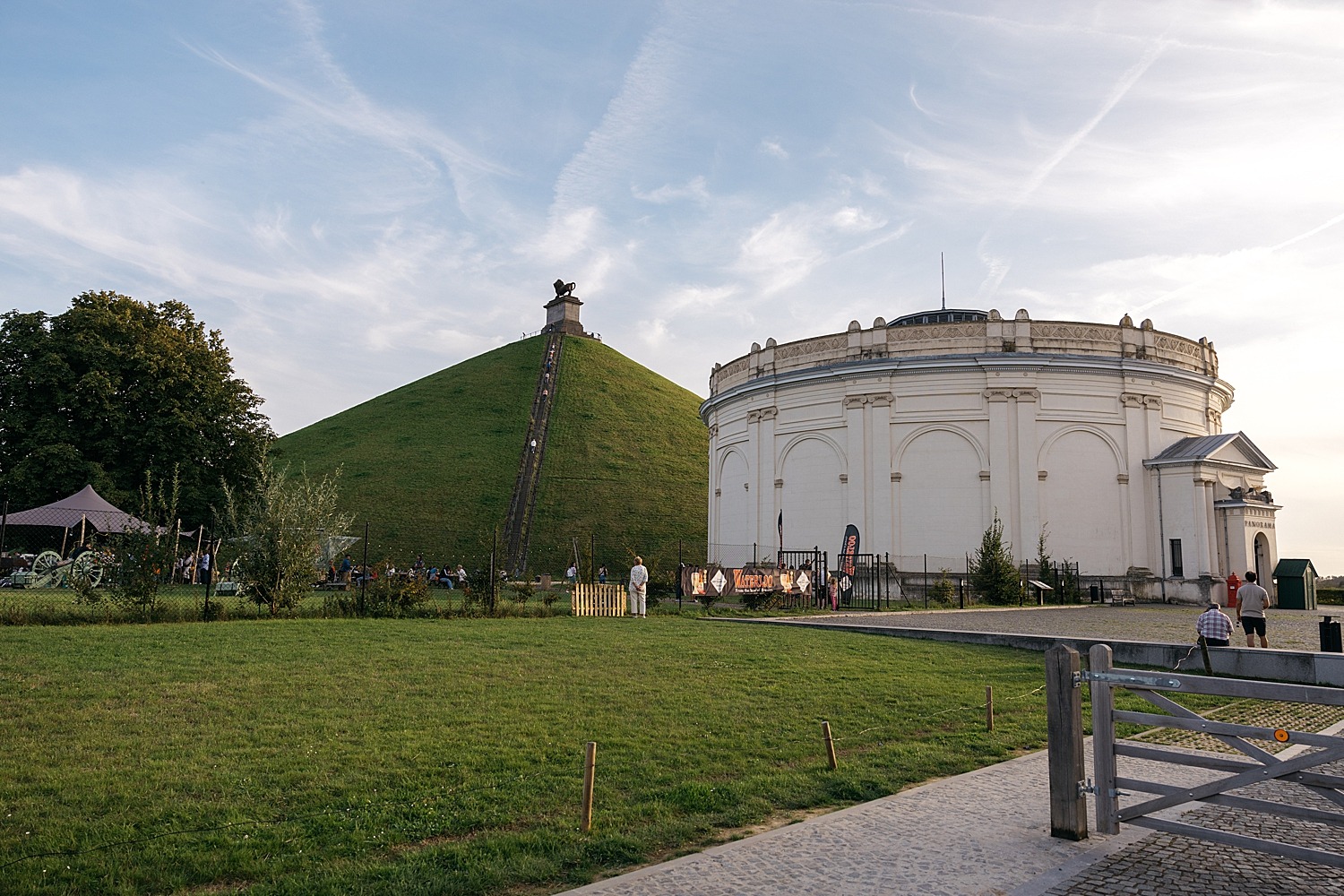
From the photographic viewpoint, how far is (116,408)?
35062mm

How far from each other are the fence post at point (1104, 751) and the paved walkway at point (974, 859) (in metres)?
0.14

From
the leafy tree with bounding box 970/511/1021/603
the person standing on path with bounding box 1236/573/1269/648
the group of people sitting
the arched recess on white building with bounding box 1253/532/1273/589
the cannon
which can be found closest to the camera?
the person standing on path with bounding box 1236/573/1269/648

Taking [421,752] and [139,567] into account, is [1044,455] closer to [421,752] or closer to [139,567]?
[139,567]

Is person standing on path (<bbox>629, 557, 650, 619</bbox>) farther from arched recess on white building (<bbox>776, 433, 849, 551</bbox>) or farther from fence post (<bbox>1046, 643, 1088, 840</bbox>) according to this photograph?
fence post (<bbox>1046, 643, 1088, 840</bbox>)

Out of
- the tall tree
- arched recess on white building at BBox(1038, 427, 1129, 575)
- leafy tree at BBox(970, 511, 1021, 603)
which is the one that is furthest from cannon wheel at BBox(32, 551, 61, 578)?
arched recess on white building at BBox(1038, 427, 1129, 575)

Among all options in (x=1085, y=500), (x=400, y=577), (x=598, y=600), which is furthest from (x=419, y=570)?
(x=1085, y=500)

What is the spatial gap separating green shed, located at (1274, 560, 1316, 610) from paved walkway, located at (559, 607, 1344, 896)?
3273 cm

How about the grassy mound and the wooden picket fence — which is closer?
the wooden picket fence

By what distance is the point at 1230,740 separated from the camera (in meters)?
5.24

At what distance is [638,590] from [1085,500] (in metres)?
21.9

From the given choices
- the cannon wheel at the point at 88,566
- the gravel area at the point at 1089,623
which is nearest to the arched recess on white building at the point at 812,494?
the gravel area at the point at 1089,623

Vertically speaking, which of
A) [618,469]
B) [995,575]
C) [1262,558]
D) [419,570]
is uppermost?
[618,469]

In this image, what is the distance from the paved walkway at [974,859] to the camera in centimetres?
500

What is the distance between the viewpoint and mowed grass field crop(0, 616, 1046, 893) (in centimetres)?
538
